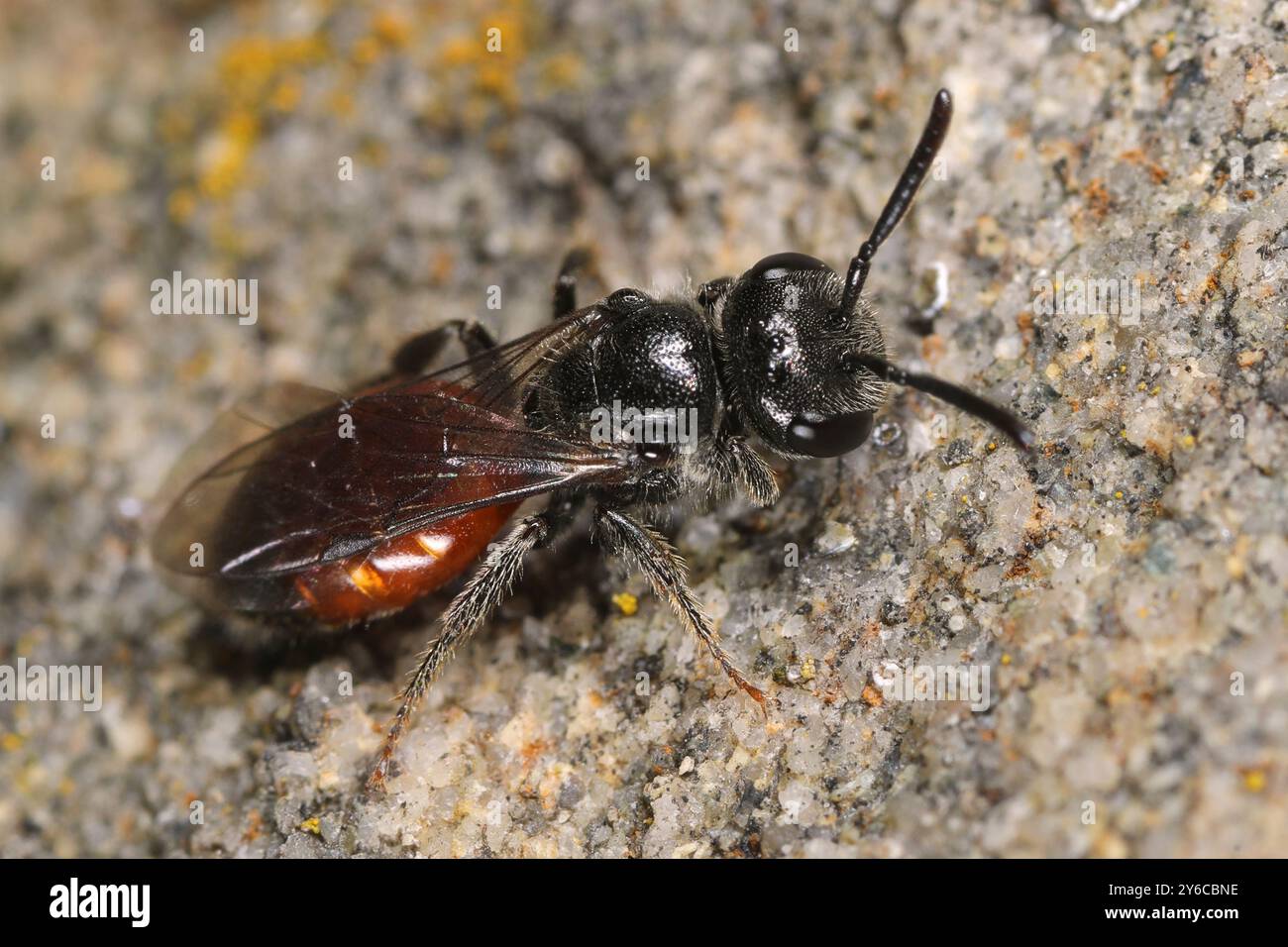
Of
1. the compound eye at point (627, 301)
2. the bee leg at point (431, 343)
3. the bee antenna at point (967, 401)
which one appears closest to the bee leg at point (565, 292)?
the bee leg at point (431, 343)

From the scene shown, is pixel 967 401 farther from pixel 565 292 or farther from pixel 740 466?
pixel 565 292

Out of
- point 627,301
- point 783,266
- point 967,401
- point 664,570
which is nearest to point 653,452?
point 664,570

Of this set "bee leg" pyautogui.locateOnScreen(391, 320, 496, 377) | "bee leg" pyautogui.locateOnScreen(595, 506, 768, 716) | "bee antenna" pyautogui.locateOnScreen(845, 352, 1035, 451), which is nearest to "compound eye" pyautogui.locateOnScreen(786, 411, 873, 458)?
"bee antenna" pyautogui.locateOnScreen(845, 352, 1035, 451)

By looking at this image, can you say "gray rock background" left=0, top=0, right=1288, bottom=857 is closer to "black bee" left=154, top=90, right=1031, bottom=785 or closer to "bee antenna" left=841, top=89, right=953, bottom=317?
"black bee" left=154, top=90, right=1031, bottom=785

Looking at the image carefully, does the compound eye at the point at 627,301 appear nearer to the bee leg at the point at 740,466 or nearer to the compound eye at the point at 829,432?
the bee leg at the point at 740,466

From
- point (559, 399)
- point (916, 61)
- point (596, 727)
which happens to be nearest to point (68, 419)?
point (559, 399)

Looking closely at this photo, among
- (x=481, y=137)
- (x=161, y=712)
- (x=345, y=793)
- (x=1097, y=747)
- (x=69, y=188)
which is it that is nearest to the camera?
(x=1097, y=747)

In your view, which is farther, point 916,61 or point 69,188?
point 69,188

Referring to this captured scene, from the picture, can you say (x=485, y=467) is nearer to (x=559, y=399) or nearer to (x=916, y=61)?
(x=559, y=399)
